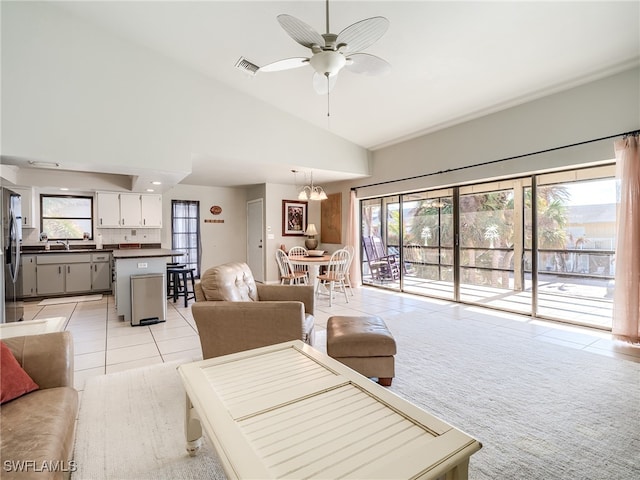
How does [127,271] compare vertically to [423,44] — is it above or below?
below

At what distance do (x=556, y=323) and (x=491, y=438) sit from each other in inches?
121

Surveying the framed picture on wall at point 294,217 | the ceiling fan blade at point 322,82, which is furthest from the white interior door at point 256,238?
the ceiling fan blade at point 322,82

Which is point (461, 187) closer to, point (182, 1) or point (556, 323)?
point (556, 323)

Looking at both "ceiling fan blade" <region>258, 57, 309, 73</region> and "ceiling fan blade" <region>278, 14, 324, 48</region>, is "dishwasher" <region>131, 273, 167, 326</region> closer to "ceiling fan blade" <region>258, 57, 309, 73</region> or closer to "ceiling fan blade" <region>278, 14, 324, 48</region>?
"ceiling fan blade" <region>258, 57, 309, 73</region>

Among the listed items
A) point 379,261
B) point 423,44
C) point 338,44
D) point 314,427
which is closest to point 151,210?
point 379,261

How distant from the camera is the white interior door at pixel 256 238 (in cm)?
750

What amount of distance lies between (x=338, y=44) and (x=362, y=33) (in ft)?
0.63

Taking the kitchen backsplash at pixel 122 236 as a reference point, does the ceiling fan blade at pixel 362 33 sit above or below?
above

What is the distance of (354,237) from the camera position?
6836 millimetres

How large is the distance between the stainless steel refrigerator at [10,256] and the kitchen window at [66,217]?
8.17 ft

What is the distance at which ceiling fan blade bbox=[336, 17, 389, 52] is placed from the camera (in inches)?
80.0

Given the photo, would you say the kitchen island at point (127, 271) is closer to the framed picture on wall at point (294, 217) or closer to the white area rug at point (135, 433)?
the white area rug at point (135, 433)

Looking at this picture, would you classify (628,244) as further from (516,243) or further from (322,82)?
(322,82)

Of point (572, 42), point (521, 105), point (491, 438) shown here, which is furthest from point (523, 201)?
point (491, 438)
